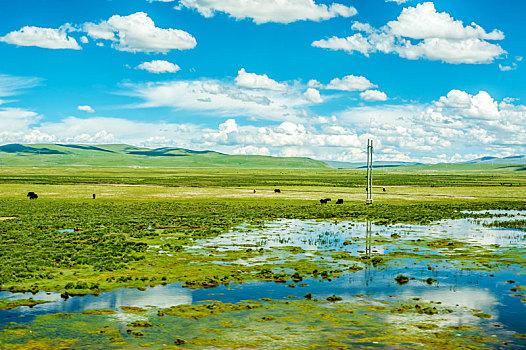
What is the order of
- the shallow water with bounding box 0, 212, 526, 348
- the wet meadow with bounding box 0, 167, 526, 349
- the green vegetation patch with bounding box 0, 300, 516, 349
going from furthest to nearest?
the shallow water with bounding box 0, 212, 526, 348, the wet meadow with bounding box 0, 167, 526, 349, the green vegetation patch with bounding box 0, 300, 516, 349

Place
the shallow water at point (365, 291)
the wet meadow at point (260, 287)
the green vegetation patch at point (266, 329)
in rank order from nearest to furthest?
the green vegetation patch at point (266, 329) < the wet meadow at point (260, 287) < the shallow water at point (365, 291)

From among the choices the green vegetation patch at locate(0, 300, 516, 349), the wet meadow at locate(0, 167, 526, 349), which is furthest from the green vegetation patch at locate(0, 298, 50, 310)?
the green vegetation patch at locate(0, 300, 516, 349)

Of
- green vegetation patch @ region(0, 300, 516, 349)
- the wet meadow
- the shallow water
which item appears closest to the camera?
green vegetation patch @ region(0, 300, 516, 349)

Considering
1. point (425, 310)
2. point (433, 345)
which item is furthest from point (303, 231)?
point (433, 345)

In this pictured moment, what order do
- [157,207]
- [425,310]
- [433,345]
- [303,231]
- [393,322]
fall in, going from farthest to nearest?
[157,207], [303,231], [425,310], [393,322], [433,345]

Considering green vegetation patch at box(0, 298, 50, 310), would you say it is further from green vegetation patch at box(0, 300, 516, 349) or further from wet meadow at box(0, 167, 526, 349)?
green vegetation patch at box(0, 300, 516, 349)

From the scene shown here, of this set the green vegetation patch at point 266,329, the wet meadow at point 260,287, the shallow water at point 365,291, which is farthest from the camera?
the shallow water at point 365,291

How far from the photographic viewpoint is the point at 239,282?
24203mm

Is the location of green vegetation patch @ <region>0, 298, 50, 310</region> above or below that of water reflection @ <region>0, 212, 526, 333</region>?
below

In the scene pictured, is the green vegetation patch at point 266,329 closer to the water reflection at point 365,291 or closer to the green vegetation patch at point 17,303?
the water reflection at point 365,291

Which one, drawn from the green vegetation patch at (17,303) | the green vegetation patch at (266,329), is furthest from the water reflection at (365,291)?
the green vegetation patch at (266,329)

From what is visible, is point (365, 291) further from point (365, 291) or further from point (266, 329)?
point (266, 329)

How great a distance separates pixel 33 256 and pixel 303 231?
79.0 feet

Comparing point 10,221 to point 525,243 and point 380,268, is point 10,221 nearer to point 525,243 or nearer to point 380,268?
point 380,268
